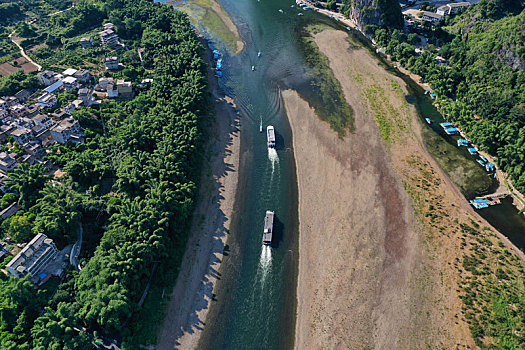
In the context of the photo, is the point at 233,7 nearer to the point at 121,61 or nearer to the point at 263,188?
the point at 121,61

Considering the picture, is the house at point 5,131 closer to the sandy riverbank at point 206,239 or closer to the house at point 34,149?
the house at point 34,149

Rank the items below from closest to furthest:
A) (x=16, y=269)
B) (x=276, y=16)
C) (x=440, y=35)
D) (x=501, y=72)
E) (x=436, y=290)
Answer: (x=16, y=269) → (x=436, y=290) → (x=501, y=72) → (x=440, y=35) → (x=276, y=16)

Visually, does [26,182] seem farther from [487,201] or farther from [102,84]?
[487,201]

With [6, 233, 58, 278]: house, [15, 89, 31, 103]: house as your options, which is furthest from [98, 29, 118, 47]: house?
[6, 233, 58, 278]: house

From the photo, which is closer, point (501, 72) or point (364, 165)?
point (364, 165)

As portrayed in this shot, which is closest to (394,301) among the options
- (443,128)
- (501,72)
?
(443,128)

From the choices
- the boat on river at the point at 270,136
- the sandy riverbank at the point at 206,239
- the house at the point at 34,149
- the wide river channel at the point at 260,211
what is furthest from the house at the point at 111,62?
the boat on river at the point at 270,136

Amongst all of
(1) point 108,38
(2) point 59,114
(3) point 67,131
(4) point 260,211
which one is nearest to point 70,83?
(2) point 59,114
